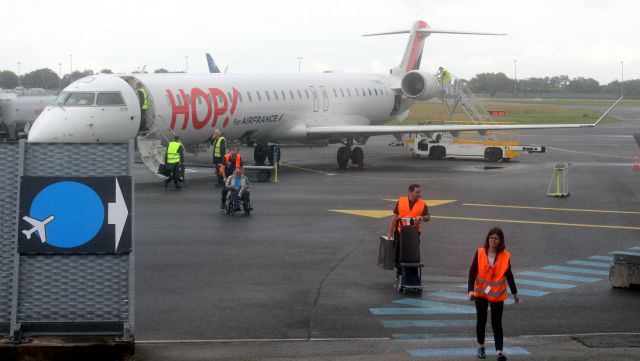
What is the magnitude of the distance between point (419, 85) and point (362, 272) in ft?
91.1

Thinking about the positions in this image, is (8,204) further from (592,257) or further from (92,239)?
(592,257)

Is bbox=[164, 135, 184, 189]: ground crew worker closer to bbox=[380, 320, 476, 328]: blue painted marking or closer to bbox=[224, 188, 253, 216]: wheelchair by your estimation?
bbox=[224, 188, 253, 216]: wheelchair

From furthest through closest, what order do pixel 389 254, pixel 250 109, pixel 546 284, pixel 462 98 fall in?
pixel 462 98 → pixel 250 109 → pixel 546 284 → pixel 389 254

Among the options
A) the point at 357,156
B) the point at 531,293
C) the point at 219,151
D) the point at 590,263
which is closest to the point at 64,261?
the point at 531,293

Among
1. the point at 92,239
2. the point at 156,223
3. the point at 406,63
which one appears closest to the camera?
the point at 92,239

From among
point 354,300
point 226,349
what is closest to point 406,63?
point 354,300

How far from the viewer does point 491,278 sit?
11711mm

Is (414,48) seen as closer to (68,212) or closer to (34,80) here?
(68,212)

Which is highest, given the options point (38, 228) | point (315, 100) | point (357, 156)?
point (315, 100)

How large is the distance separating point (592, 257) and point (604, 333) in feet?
20.1

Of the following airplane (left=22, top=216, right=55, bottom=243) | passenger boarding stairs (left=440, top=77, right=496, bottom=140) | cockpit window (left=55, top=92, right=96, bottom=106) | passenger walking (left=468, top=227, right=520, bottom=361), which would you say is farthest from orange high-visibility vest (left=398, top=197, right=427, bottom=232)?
passenger boarding stairs (left=440, top=77, right=496, bottom=140)

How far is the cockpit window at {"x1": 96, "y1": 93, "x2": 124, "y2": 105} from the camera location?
30.4 metres

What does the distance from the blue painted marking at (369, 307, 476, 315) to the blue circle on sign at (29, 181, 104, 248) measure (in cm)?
458

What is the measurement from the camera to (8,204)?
11312 mm
